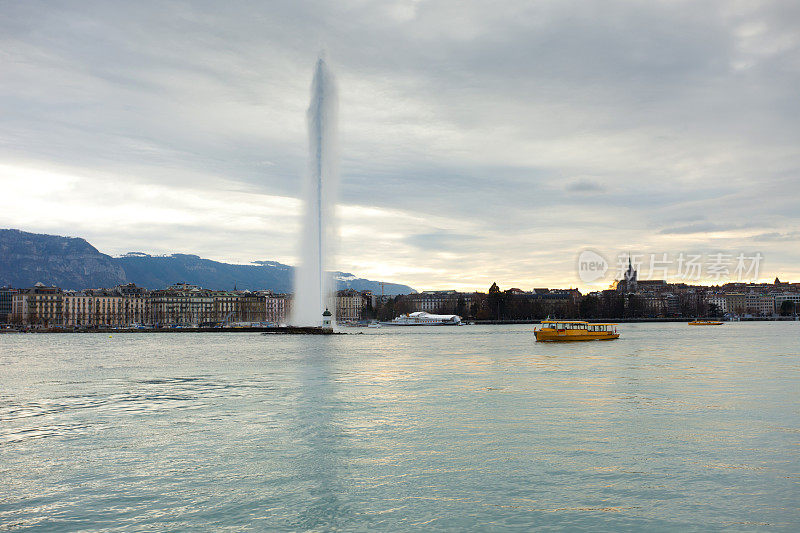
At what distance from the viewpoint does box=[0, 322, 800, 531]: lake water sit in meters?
10.9

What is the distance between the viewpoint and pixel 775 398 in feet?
81.1

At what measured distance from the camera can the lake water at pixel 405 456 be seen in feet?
35.9

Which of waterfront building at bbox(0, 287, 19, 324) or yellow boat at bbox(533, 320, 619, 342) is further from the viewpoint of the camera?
waterfront building at bbox(0, 287, 19, 324)

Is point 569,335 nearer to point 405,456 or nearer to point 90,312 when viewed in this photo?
point 405,456

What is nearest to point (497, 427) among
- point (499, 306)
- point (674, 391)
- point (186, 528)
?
point (186, 528)

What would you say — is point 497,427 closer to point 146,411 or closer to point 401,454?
point 401,454

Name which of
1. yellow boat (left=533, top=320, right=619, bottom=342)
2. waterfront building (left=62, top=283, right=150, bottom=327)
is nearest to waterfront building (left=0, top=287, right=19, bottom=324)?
waterfront building (left=62, top=283, right=150, bottom=327)

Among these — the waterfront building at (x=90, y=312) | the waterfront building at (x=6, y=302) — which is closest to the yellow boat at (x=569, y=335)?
the waterfront building at (x=90, y=312)

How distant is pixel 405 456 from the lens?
15.1 meters

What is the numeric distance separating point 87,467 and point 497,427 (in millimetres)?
10529

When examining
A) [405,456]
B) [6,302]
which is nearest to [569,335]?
[405,456]

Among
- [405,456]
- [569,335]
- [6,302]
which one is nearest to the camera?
[405,456]

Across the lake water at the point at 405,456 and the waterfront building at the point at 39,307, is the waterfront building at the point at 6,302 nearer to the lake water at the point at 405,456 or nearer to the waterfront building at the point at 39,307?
the waterfront building at the point at 39,307

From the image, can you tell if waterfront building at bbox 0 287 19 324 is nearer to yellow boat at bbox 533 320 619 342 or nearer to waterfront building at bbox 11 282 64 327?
waterfront building at bbox 11 282 64 327
